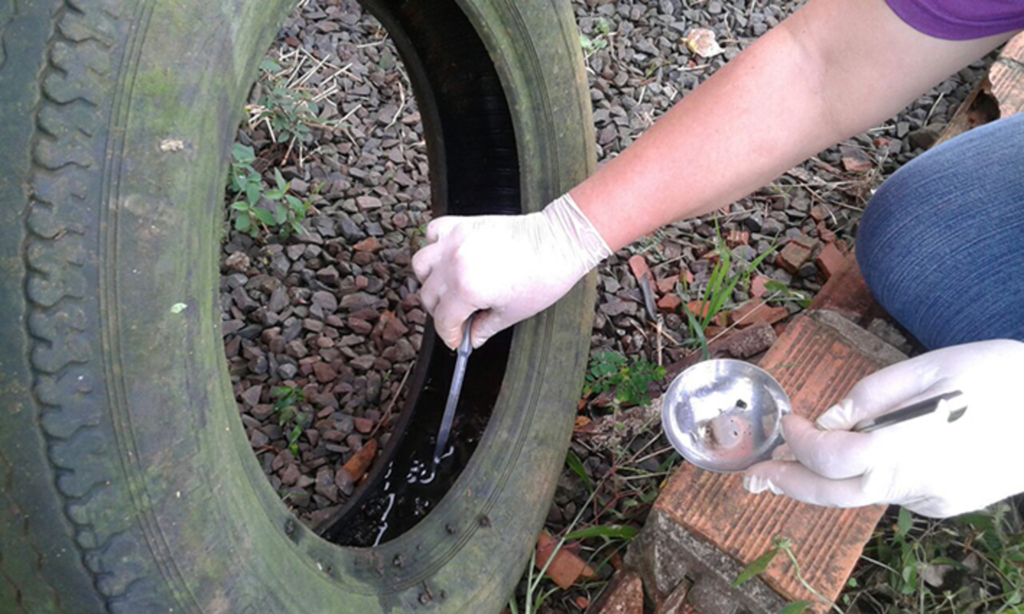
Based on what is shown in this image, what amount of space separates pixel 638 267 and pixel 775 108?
0.77 m

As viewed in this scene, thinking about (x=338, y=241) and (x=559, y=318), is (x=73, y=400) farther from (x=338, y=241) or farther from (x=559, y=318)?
(x=338, y=241)

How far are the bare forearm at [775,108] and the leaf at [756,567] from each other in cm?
57

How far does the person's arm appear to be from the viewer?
1.27 meters

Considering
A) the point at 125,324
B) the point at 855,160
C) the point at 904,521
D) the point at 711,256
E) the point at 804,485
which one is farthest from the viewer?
the point at 855,160

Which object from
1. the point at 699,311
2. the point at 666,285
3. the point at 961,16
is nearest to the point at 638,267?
the point at 666,285

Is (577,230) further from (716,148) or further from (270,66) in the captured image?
(270,66)

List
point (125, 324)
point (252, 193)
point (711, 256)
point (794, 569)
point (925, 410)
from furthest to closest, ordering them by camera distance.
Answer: point (711, 256) < point (252, 193) < point (794, 569) < point (925, 410) < point (125, 324)

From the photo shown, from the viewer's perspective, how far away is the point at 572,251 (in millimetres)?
1409

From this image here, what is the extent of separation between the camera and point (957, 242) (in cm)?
160

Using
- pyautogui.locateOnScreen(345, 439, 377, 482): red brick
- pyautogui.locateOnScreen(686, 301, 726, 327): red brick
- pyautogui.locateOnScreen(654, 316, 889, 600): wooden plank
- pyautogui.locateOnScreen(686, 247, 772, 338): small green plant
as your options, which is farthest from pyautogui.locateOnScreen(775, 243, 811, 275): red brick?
pyautogui.locateOnScreen(345, 439, 377, 482): red brick

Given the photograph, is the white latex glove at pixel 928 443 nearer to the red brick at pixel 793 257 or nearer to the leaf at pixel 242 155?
the red brick at pixel 793 257

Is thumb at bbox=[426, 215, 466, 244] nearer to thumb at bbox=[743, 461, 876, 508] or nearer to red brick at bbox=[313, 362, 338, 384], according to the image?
red brick at bbox=[313, 362, 338, 384]

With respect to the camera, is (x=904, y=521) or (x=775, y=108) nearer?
(x=775, y=108)

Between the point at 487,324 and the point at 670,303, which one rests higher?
the point at 487,324
